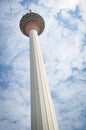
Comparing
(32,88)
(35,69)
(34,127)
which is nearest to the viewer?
(34,127)

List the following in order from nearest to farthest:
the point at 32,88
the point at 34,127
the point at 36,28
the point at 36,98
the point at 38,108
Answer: the point at 34,127 → the point at 38,108 → the point at 36,98 → the point at 32,88 → the point at 36,28

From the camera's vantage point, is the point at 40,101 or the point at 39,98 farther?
the point at 39,98

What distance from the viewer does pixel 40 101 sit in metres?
18.2

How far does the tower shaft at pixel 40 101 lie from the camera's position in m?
16.2

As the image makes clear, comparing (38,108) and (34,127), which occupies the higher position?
(38,108)

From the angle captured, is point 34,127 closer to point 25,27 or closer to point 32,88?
point 32,88

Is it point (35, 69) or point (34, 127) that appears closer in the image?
point (34, 127)

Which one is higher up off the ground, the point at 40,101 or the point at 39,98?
the point at 39,98

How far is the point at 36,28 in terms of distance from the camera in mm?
33812

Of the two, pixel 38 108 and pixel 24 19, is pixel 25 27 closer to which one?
pixel 24 19

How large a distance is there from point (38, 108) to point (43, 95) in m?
1.80

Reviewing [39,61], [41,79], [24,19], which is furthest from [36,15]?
[41,79]

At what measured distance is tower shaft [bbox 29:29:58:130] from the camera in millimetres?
16172

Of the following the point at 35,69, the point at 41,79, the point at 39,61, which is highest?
the point at 39,61
